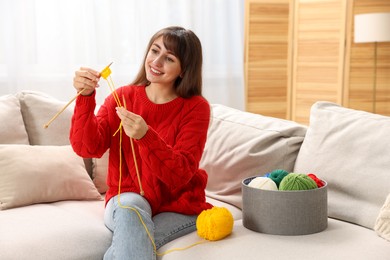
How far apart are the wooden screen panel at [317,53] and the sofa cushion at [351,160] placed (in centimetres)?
224

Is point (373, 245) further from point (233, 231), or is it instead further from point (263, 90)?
point (263, 90)

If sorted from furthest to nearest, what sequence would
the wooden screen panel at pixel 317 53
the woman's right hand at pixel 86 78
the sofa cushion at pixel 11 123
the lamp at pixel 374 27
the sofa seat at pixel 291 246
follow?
the wooden screen panel at pixel 317 53
the lamp at pixel 374 27
the sofa cushion at pixel 11 123
the woman's right hand at pixel 86 78
the sofa seat at pixel 291 246

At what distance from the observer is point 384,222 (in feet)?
5.84

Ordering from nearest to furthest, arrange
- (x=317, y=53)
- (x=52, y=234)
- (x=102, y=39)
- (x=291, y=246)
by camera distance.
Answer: (x=291, y=246) < (x=52, y=234) < (x=102, y=39) < (x=317, y=53)

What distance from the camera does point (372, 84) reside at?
4.34 meters

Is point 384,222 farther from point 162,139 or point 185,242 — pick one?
point 162,139

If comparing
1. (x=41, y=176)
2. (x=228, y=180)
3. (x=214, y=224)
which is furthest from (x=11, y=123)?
(x=214, y=224)

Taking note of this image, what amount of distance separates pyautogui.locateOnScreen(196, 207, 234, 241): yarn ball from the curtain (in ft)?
6.50

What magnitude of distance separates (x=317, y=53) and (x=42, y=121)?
2.57 metres

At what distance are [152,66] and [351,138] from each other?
0.70m

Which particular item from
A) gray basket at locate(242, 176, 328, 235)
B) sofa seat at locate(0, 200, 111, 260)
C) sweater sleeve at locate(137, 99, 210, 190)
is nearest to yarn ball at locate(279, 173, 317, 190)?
gray basket at locate(242, 176, 328, 235)

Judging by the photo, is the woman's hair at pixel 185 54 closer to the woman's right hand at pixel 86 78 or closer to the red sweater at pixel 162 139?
the red sweater at pixel 162 139

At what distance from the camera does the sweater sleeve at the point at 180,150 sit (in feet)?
5.85

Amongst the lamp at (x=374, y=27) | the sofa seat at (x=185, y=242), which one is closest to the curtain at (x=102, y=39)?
the lamp at (x=374, y=27)
